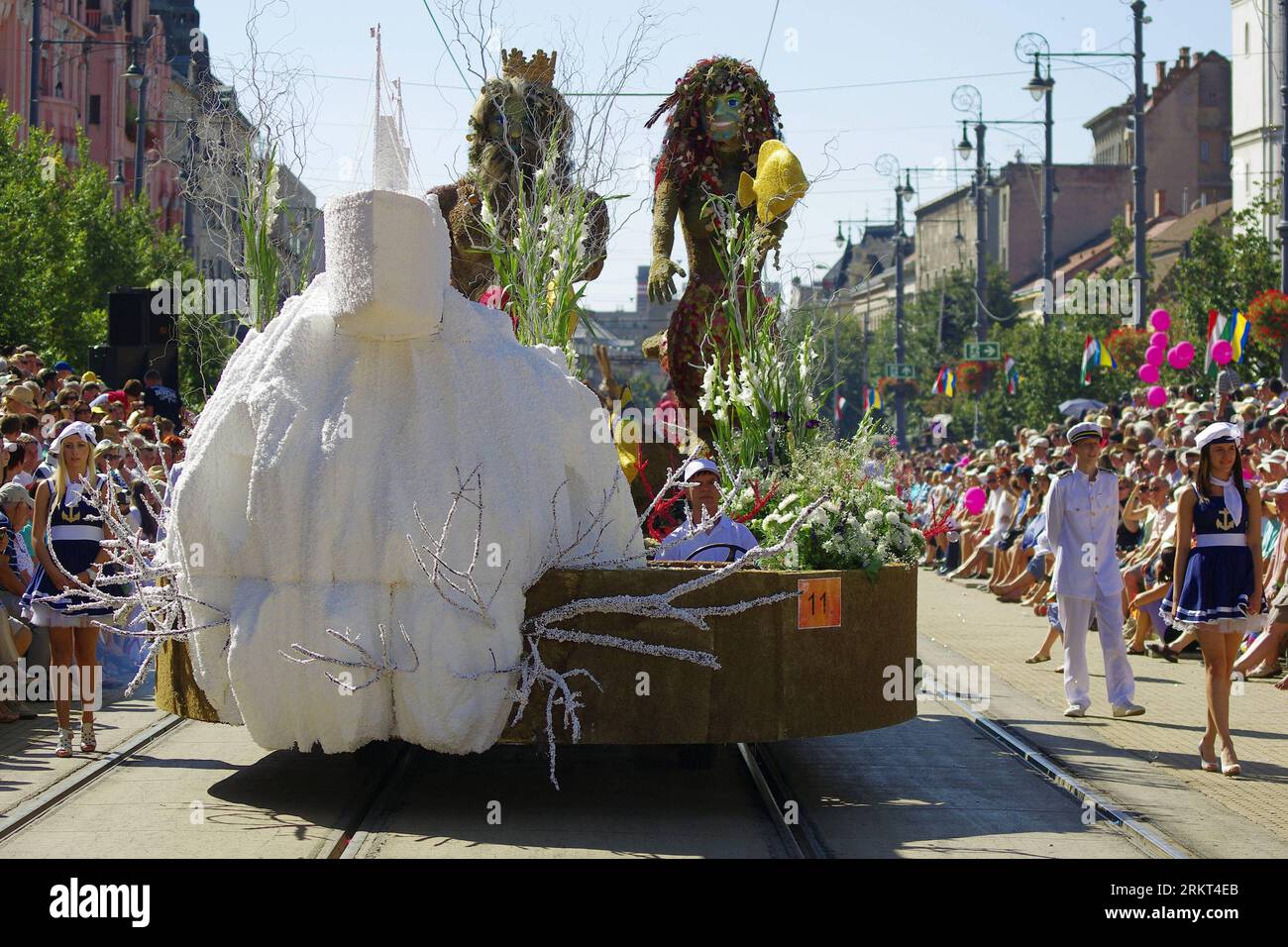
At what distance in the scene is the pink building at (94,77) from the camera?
46.2 m

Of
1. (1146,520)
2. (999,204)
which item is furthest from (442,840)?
(999,204)

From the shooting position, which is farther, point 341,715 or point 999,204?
point 999,204

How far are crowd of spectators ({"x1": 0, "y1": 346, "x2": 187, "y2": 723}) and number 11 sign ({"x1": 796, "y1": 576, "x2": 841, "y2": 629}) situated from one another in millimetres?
3122

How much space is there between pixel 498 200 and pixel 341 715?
21.2ft

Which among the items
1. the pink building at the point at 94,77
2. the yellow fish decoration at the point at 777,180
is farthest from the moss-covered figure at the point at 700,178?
Answer: the pink building at the point at 94,77

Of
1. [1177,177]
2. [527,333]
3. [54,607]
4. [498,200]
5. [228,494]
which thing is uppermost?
[1177,177]

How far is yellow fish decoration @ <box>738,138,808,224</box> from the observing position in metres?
12.5

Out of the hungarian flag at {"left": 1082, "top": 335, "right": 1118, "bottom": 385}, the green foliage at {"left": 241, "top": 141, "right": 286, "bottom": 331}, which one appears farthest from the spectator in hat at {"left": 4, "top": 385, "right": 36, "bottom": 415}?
the hungarian flag at {"left": 1082, "top": 335, "right": 1118, "bottom": 385}

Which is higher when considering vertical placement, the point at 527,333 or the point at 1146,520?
the point at 527,333

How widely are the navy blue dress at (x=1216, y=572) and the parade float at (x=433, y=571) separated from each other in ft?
7.10

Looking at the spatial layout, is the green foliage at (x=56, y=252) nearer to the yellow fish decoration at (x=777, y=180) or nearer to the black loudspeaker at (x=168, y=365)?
the black loudspeaker at (x=168, y=365)

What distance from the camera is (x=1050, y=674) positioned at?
574 inches

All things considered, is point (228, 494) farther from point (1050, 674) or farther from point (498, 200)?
point (1050, 674)
